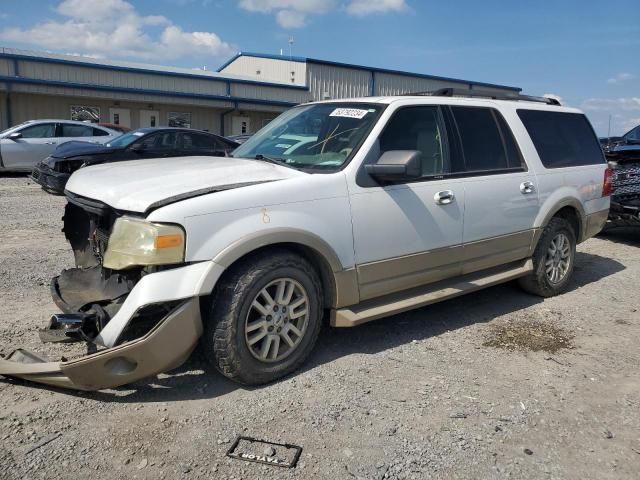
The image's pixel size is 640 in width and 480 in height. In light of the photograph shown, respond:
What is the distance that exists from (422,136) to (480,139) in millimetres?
704

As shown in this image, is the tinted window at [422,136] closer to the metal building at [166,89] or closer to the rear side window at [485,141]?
the rear side window at [485,141]

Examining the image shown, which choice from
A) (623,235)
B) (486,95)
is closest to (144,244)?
(486,95)

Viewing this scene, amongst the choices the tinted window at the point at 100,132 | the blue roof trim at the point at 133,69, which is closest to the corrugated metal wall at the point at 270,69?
the blue roof trim at the point at 133,69

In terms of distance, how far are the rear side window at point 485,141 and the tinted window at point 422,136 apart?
24 cm

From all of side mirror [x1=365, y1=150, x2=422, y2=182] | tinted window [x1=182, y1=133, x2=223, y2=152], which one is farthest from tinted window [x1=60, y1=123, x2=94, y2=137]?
side mirror [x1=365, y1=150, x2=422, y2=182]

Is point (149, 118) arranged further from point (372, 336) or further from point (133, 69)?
point (372, 336)

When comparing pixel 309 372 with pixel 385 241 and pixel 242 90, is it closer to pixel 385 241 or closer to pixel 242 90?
pixel 385 241

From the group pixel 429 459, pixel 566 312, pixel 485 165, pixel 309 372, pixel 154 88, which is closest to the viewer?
pixel 429 459

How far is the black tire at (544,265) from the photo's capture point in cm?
549

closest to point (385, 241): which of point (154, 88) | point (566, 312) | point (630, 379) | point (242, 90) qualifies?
point (630, 379)

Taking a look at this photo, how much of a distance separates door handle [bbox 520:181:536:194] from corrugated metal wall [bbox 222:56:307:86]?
27.2 metres

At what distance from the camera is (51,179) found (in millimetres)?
10312

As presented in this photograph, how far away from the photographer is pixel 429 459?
2.91 meters

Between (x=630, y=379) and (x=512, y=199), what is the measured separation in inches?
68.9
